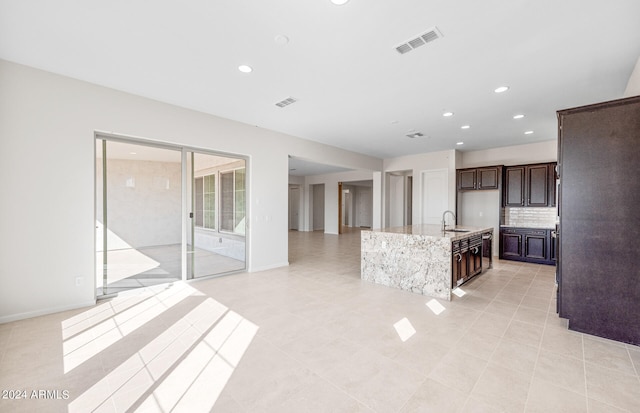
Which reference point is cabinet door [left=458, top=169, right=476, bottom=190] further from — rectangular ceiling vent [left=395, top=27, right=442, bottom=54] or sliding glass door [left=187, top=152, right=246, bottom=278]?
sliding glass door [left=187, top=152, right=246, bottom=278]

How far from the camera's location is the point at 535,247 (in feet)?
20.1

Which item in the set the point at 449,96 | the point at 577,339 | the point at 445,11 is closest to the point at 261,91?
the point at 445,11

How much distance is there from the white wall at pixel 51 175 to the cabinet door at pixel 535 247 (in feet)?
25.2

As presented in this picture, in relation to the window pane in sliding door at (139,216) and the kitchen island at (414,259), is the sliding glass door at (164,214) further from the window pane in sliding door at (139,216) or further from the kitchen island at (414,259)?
the kitchen island at (414,259)

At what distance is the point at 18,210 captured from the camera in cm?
302

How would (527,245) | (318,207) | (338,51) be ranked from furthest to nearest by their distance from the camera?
(318,207), (527,245), (338,51)

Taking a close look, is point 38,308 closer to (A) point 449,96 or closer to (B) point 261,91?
(B) point 261,91

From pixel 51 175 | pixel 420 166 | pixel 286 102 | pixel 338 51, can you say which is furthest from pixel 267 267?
pixel 420 166

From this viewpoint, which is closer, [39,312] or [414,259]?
[39,312]

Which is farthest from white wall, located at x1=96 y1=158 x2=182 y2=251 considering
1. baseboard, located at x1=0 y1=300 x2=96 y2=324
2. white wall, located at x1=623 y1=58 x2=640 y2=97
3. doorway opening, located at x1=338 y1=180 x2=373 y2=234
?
doorway opening, located at x1=338 y1=180 x2=373 y2=234

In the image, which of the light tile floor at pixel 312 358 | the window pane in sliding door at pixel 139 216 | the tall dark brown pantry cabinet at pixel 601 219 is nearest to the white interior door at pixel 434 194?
the light tile floor at pixel 312 358

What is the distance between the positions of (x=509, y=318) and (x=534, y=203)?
4322mm

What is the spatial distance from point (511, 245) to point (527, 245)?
31 cm

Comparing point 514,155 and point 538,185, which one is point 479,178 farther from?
point 538,185
